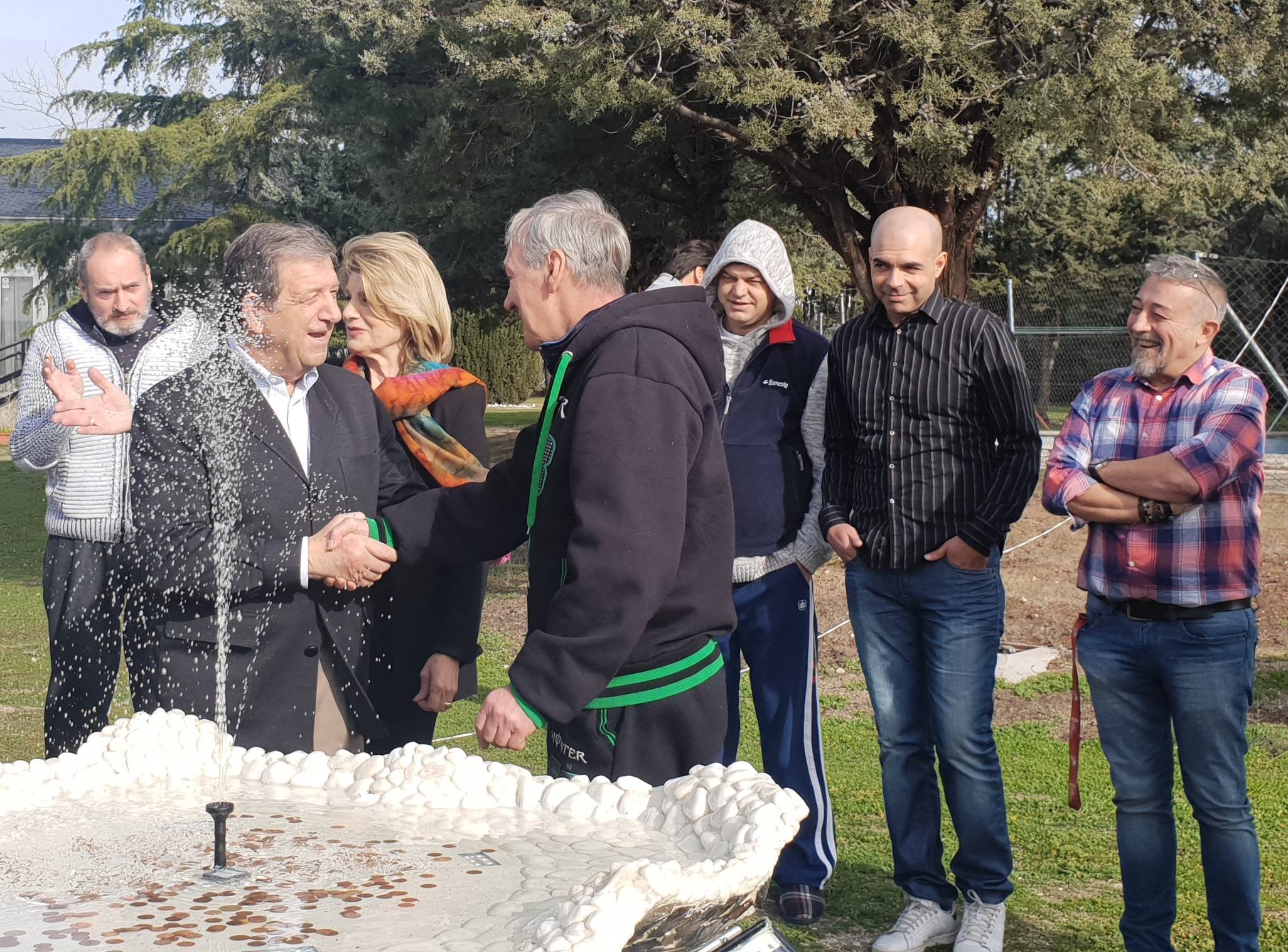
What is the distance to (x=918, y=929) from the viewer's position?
169 inches

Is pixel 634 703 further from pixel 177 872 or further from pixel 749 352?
pixel 749 352

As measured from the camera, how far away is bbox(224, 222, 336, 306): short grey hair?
11.6ft

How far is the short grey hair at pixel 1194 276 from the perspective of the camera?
3.80 meters

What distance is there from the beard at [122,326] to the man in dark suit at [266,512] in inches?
86.6

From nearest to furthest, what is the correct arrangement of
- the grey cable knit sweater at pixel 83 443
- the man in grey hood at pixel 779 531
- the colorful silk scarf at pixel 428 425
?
the colorful silk scarf at pixel 428 425 → the man in grey hood at pixel 779 531 → the grey cable knit sweater at pixel 83 443

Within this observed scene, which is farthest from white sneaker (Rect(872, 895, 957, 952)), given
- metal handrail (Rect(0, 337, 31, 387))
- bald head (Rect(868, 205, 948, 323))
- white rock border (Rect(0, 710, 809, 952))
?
metal handrail (Rect(0, 337, 31, 387))

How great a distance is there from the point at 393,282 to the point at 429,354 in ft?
0.85

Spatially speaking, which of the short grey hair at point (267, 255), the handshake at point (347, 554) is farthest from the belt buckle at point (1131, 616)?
the short grey hair at point (267, 255)

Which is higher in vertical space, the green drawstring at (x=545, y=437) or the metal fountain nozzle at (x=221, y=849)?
the green drawstring at (x=545, y=437)

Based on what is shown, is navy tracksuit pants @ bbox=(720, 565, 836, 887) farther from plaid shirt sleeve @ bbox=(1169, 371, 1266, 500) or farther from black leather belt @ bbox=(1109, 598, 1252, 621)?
plaid shirt sleeve @ bbox=(1169, 371, 1266, 500)

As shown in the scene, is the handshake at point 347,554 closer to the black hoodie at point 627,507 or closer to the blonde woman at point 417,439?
the blonde woman at point 417,439

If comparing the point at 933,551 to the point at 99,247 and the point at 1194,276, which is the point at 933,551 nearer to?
the point at 1194,276

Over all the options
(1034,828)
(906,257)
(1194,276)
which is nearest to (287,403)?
(906,257)

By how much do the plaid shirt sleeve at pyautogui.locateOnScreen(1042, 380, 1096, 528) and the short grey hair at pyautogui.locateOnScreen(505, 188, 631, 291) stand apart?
154 centimetres
